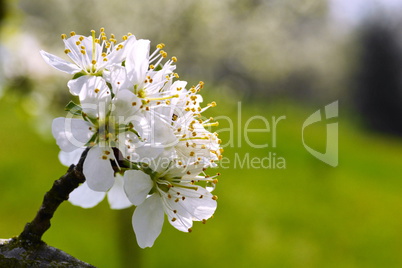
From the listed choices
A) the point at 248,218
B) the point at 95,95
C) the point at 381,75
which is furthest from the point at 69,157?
the point at 381,75

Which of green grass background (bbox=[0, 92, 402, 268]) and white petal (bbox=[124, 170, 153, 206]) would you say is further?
green grass background (bbox=[0, 92, 402, 268])

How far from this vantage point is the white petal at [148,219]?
47.8 inches

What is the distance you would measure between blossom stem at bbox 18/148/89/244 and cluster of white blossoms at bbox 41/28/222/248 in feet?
0.15

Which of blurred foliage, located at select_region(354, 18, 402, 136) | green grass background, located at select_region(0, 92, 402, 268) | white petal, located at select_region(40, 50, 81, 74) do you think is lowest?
green grass background, located at select_region(0, 92, 402, 268)

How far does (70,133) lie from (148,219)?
27 cm

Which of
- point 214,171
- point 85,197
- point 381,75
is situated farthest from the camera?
point 381,75

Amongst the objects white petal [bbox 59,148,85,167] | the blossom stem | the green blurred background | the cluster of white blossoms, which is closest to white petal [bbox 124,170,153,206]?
the cluster of white blossoms

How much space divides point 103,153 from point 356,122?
25.8m

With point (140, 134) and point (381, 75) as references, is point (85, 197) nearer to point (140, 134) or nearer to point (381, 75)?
point (140, 134)

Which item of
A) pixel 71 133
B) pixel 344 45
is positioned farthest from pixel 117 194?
pixel 344 45

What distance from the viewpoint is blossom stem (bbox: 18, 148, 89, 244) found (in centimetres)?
117

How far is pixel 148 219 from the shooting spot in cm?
122

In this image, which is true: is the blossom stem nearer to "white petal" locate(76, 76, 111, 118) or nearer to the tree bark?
the tree bark

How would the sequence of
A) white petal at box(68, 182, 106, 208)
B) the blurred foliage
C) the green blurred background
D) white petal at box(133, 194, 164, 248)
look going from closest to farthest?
white petal at box(133, 194, 164, 248) < white petal at box(68, 182, 106, 208) < the green blurred background < the blurred foliage
